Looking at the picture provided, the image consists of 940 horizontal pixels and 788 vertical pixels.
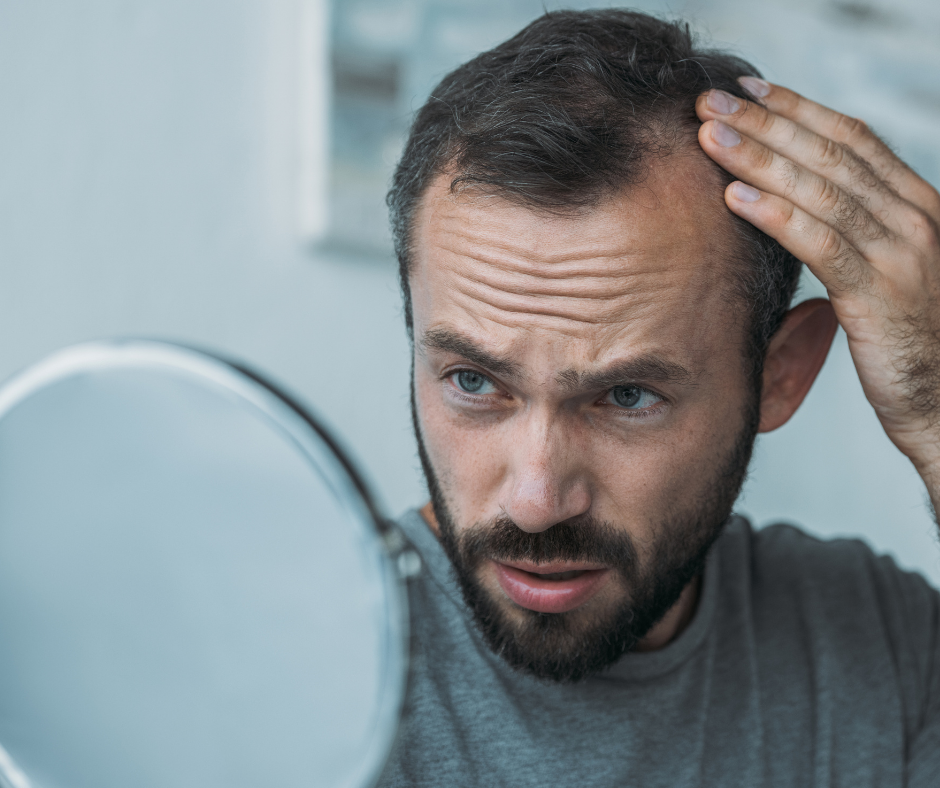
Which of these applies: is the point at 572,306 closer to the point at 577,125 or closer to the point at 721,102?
the point at 577,125

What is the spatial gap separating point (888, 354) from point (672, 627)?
45cm

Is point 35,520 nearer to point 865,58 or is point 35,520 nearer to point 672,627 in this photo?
point 672,627

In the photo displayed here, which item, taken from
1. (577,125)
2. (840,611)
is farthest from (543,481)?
(840,611)

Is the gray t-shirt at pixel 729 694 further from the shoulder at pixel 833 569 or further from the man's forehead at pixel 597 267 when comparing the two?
the man's forehead at pixel 597 267

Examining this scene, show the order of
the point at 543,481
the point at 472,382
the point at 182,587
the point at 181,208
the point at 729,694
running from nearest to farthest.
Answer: the point at 182,587
the point at 543,481
the point at 472,382
the point at 729,694
the point at 181,208

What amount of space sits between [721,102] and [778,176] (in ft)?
0.36

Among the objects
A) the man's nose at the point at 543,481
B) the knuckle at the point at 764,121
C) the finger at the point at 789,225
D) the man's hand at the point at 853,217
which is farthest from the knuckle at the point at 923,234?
the man's nose at the point at 543,481

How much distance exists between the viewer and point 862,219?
0.99 meters

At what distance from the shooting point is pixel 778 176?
3.19ft

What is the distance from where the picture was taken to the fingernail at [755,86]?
3.39 feet

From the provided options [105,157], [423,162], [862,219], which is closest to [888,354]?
[862,219]

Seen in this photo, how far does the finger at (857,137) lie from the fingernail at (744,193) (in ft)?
0.42

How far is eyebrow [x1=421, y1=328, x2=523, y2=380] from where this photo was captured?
0.92 meters

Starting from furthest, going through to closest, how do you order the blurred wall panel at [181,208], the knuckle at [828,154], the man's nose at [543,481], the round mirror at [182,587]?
the blurred wall panel at [181,208], the knuckle at [828,154], the man's nose at [543,481], the round mirror at [182,587]
